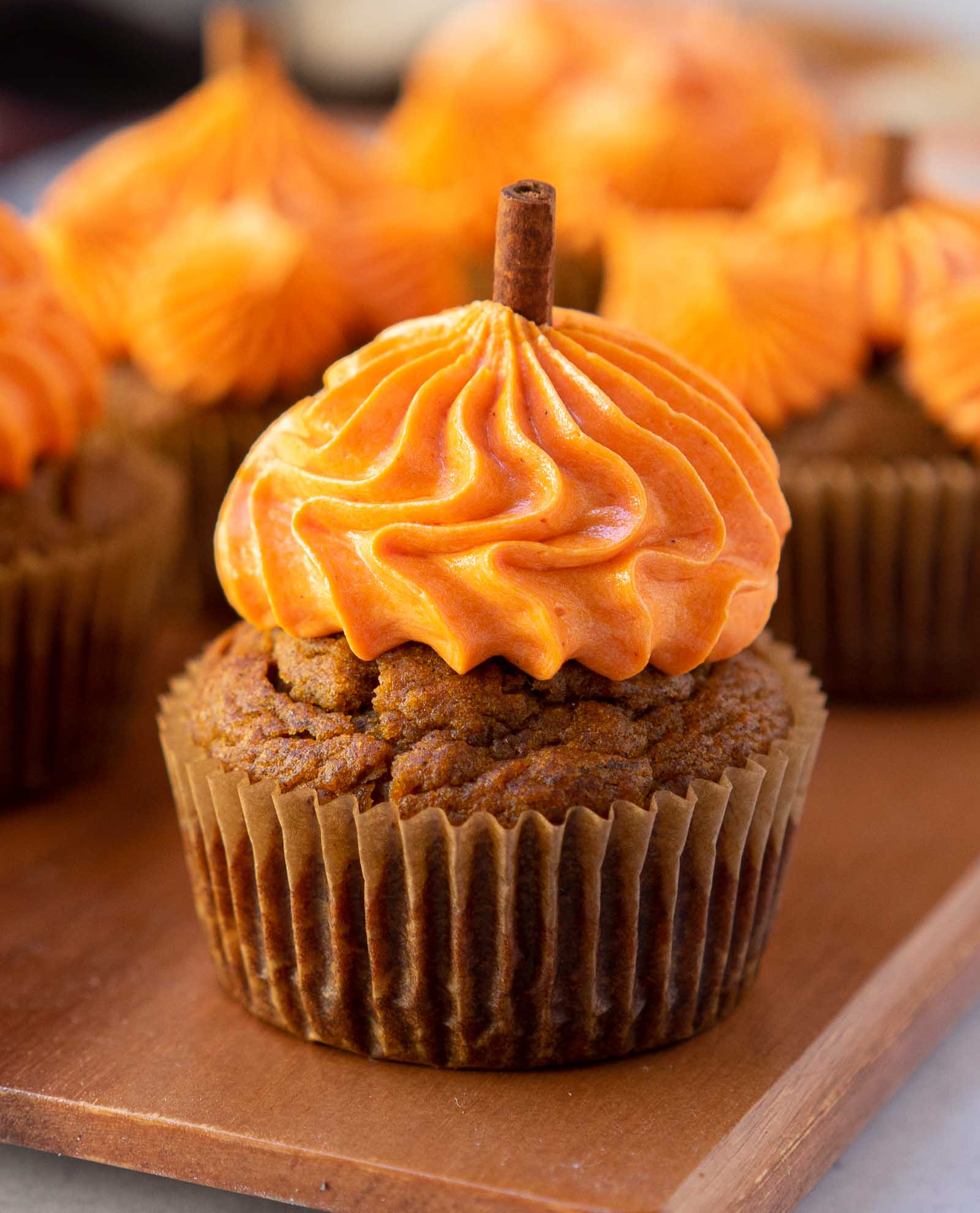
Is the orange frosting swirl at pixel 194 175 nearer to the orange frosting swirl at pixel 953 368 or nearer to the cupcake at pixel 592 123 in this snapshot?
the cupcake at pixel 592 123

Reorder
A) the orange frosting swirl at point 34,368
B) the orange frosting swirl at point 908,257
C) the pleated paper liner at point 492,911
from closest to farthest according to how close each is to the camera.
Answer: the pleated paper liner at point 492,911 < the orange frosting swirl at point 34,368 < the orange frosting swirl at point 908,257

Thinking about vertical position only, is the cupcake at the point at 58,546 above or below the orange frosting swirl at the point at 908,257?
below

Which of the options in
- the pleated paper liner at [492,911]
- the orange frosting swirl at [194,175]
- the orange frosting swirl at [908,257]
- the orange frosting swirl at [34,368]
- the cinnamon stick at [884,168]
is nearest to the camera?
the pleated paper liner at [492,911]

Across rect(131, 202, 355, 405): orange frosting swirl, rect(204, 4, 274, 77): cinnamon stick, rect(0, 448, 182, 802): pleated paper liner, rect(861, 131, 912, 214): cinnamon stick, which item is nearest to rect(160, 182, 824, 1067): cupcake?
rect(0, 448, 182, 802): pleated paper liner

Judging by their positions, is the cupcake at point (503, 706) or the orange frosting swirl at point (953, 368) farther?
the orange frosting swirl at point (953, 368)

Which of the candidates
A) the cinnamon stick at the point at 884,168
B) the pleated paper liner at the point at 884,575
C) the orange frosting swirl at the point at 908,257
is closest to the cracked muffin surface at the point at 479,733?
the pleated paper liner at the point at 884,575

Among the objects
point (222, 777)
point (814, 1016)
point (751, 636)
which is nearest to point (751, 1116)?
point (814, 1016)

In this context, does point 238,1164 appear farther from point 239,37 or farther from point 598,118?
point 598,118

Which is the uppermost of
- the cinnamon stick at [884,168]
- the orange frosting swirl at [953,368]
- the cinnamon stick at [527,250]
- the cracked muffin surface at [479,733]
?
the cinnamon stick at [527,250]

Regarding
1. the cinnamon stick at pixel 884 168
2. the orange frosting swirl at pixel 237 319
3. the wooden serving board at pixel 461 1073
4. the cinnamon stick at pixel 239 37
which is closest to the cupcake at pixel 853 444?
the cinnamon stick at pixel 884 168
